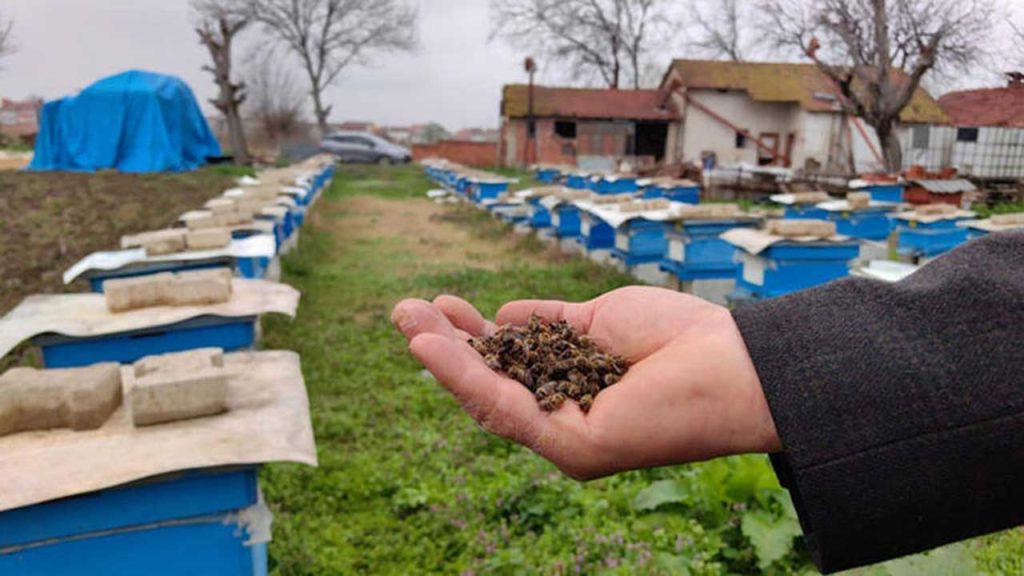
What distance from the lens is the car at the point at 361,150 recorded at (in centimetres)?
3234

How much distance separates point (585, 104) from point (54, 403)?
28444 millimetres

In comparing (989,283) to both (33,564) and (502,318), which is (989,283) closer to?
(502,318)

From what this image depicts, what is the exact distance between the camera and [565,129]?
→ 29516 millimetres

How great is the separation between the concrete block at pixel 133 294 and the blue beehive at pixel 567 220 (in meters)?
6.54

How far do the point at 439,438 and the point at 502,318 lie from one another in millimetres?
2287

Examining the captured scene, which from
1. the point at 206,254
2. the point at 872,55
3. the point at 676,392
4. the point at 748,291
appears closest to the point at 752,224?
the point at 748,291

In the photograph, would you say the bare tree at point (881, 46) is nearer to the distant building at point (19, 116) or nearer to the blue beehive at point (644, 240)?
the blue beehive at point (644, 240)

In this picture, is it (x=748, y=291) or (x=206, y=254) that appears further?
(x=748, y=291)

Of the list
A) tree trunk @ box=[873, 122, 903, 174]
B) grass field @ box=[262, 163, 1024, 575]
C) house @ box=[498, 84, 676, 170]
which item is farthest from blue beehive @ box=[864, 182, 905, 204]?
house @ box=[498, 84, 676, 170]

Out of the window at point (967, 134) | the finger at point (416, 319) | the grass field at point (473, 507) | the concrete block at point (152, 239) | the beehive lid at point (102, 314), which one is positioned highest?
the window at point (967, 134)

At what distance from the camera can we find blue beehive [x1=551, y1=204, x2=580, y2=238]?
9.81 m

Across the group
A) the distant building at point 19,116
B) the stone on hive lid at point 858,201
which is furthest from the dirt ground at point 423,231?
the distant building at point 19,116

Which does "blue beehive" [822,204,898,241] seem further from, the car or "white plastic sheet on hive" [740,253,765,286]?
the car

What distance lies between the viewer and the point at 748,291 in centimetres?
611
